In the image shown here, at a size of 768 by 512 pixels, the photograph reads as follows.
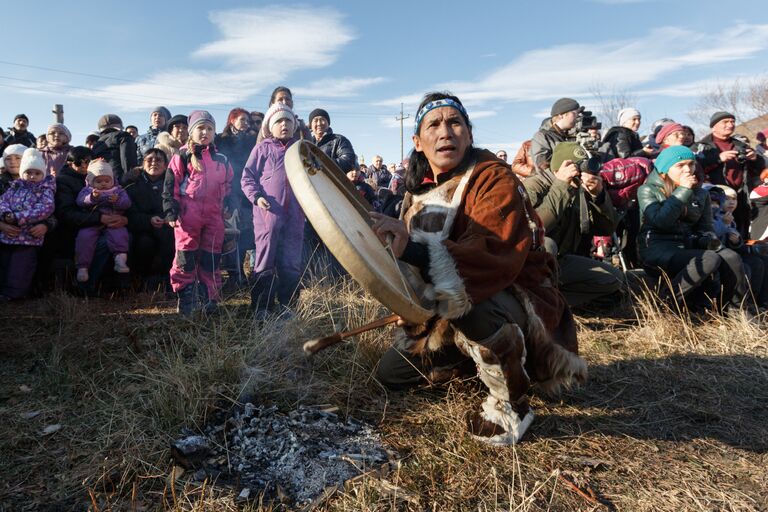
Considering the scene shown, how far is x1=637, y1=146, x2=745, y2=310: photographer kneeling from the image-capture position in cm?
441

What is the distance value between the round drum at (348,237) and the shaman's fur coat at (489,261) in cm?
19

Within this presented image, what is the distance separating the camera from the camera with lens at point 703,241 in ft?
14.9

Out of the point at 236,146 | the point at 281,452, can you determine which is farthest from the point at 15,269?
the point at 281,452

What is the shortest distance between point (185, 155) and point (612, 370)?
427 centimetres

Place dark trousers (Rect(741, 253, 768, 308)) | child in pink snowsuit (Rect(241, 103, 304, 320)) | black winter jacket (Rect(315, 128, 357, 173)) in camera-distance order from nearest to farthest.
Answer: child in pink snowsuit (Rect(241, 103, 304, 320)) → dark trousers (Rect(741, 253, 768, 308)) → black winter jacket (Rect(315, 128, 357, 173))

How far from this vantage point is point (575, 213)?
4332mm

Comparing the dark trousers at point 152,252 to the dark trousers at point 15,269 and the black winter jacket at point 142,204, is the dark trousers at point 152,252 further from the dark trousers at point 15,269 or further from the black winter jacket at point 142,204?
the dark trousers at point 15,269

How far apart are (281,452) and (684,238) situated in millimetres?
4060

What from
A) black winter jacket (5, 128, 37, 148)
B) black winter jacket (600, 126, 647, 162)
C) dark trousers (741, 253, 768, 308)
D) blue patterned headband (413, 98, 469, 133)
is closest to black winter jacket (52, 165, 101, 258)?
black winter jacket (5, 128, 37, 148)

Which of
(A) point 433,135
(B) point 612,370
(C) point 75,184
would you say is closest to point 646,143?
(B) point 612,370

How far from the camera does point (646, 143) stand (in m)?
8.06

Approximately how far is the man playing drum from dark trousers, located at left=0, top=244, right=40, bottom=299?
4455 millimetres

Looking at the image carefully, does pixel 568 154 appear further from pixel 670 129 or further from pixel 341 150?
pixel 670 129

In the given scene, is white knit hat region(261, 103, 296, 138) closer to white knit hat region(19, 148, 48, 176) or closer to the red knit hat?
white knit hat region(19, 148, 48, 176)
